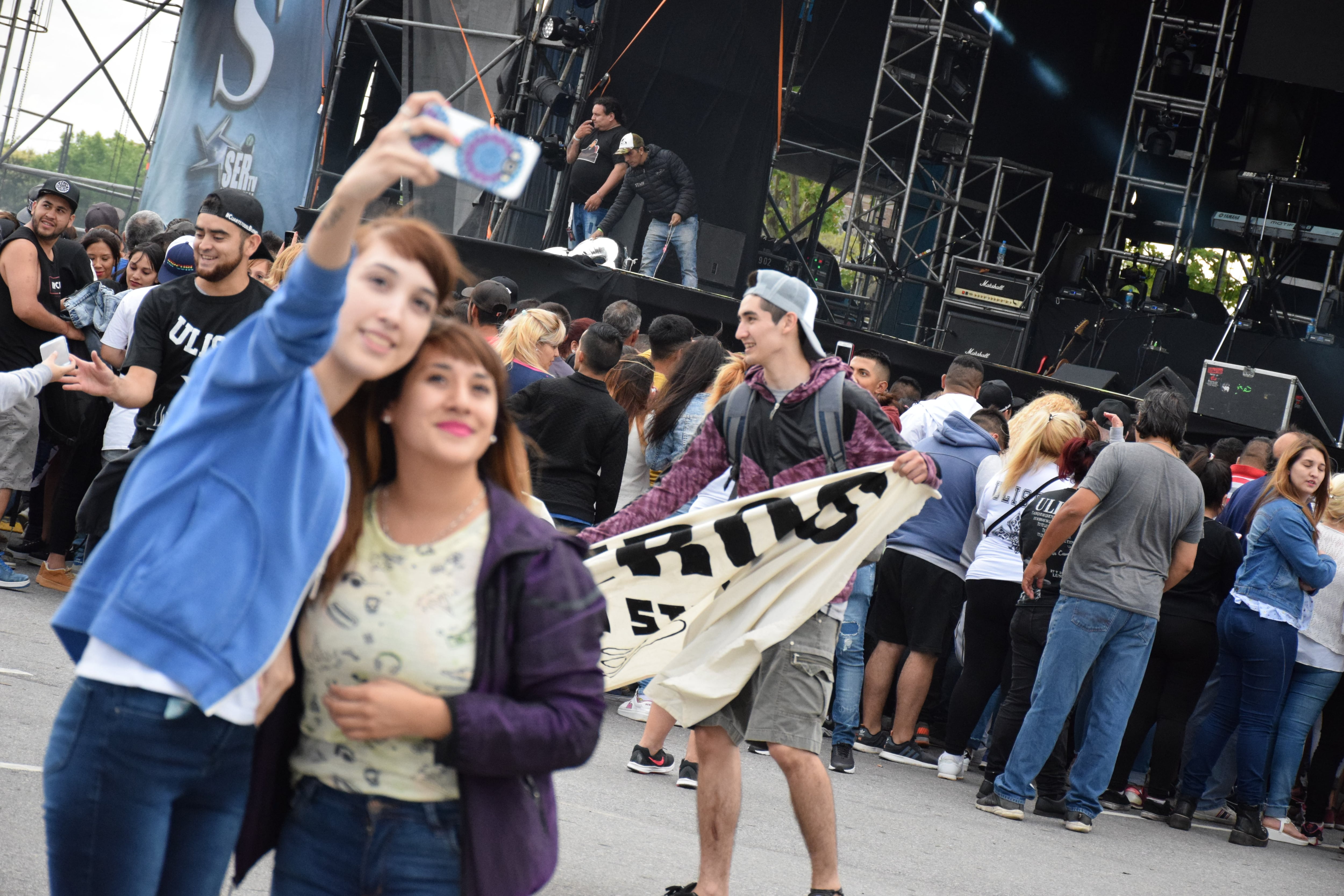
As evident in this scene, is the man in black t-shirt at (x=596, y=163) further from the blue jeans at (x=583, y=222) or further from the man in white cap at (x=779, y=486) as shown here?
the man in white cap at (x=779, y=486)

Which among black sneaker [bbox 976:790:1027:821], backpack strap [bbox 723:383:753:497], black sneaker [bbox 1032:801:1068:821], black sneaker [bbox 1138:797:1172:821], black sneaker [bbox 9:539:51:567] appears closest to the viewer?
backpack strap [bbox 723:383:753:497]

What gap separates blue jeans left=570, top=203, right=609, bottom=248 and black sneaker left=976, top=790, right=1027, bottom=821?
8121 mm

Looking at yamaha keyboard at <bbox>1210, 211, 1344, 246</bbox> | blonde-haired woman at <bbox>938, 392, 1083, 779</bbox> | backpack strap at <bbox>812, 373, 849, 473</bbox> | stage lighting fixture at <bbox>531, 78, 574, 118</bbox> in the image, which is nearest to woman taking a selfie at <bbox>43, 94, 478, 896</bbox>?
backpack strap at <bbox>812, 373, 849, 473</bbox>

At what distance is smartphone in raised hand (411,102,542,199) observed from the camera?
181 centimetres

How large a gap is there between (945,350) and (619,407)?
9.38 metres

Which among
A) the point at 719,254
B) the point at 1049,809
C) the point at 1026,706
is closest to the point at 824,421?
the point at 1026,706

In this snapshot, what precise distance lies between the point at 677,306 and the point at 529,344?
5.18 metres

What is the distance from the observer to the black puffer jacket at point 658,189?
510 inches

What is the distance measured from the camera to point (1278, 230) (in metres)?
16.9

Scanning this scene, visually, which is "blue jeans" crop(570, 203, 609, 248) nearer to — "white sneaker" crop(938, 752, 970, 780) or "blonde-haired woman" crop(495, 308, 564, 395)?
"blonde-haired woman" crop(495, 308, 564, 395)

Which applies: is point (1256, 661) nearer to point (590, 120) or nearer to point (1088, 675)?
point (1088, 675)

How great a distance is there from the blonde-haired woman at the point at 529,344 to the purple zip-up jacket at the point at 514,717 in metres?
4.85

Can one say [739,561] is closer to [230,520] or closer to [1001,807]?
[230,520]

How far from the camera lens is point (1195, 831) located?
290 inches
